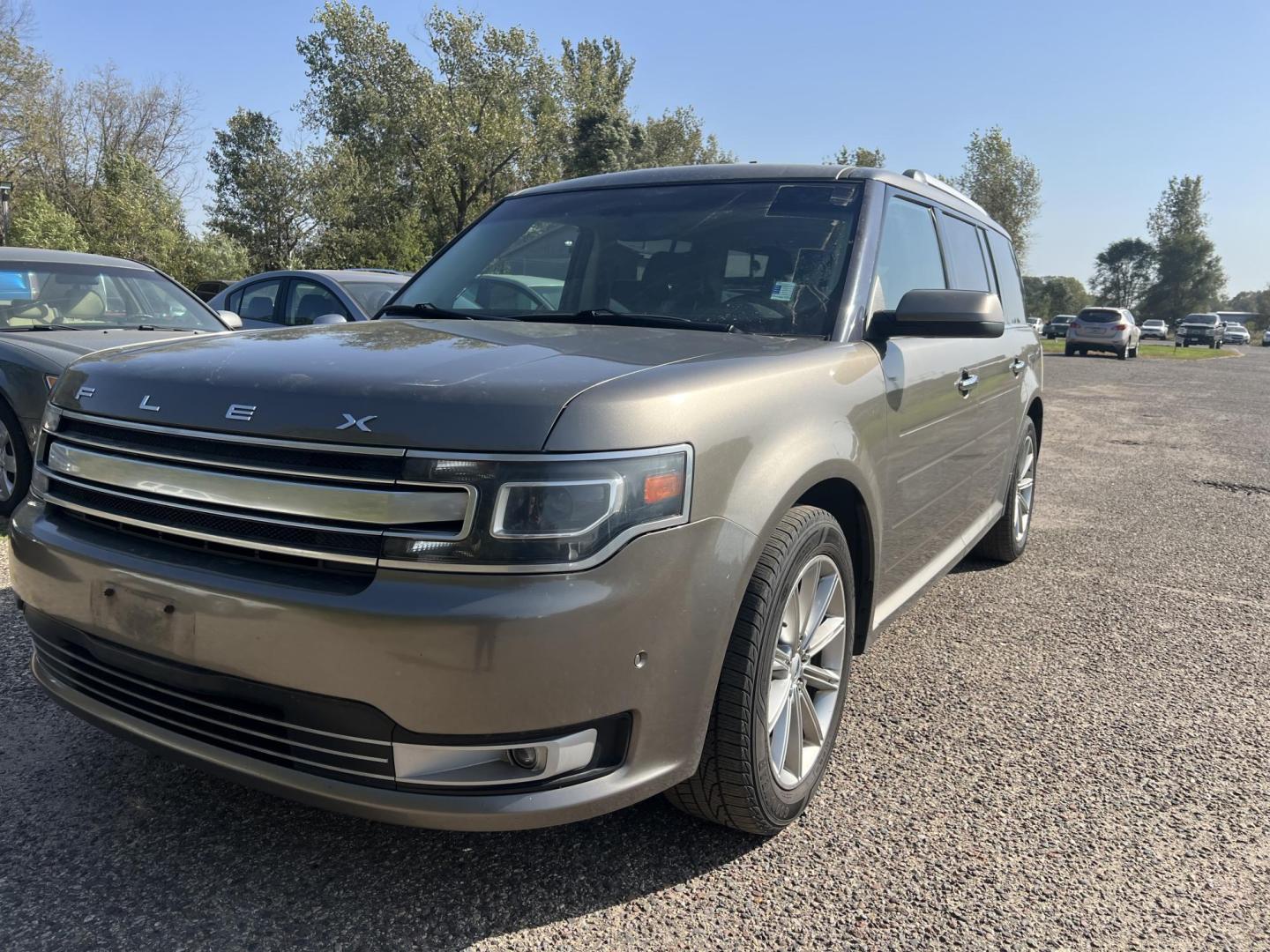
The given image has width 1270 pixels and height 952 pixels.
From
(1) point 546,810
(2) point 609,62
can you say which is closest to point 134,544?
(1) point 546,810

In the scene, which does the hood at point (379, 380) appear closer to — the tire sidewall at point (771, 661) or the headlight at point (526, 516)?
the headlight at point (526, 516)

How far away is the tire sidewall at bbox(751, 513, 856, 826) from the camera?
223 cm

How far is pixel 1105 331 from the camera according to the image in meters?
30.5

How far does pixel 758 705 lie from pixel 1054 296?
346 feet

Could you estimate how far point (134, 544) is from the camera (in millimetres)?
2143

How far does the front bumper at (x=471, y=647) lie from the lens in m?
1.79

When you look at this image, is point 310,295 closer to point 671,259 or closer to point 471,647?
point 671,259

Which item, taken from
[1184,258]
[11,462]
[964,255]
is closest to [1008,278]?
[964,255]

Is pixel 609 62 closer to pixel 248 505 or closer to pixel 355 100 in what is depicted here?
pixel 355 100

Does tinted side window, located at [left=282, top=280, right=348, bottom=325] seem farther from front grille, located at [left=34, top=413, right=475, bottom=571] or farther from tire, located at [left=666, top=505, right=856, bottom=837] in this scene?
tire, located at [left=666, top=505, right=856, bottom=837]

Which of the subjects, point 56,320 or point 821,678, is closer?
point 821,678

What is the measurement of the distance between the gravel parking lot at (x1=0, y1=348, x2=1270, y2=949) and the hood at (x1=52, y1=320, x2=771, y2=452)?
1.09 metres

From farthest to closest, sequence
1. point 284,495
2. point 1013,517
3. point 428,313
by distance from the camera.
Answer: point 1013,517, point 428,313, point 284,495

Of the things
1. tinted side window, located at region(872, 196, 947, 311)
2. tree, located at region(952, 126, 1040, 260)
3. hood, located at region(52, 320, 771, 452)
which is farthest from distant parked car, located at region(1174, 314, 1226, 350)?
hood, located at region(52, 320, 771, 452)
